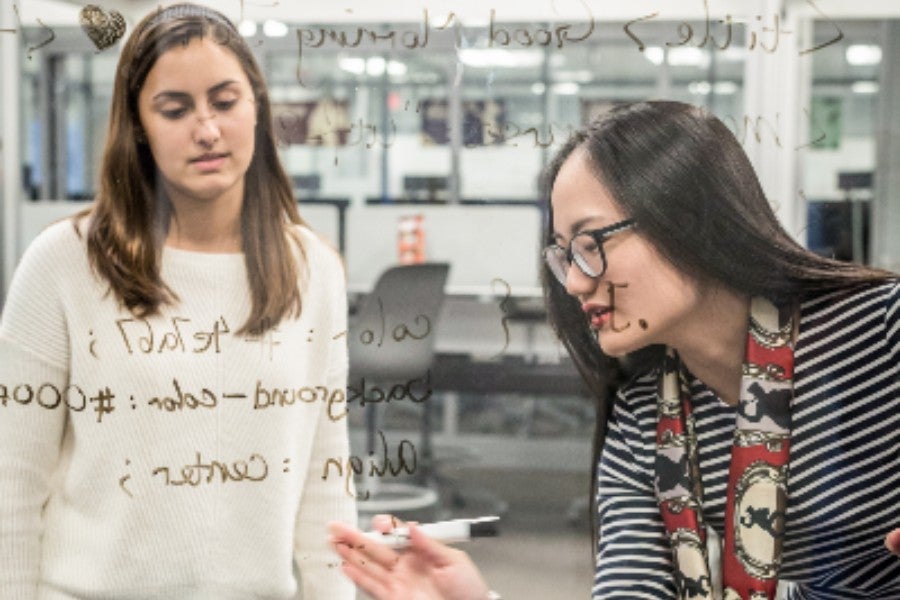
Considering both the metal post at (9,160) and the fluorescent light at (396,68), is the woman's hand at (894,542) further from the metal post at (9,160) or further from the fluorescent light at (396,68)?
the metal post at (9,160)

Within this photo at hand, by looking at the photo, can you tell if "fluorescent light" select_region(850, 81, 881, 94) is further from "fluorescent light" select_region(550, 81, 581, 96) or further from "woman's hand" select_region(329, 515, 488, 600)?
"woman's hand" select_region(329, 515, 488, 600)

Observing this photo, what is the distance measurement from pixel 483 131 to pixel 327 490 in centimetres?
38

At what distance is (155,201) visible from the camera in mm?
1011

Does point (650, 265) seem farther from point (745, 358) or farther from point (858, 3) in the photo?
point (858, 3)

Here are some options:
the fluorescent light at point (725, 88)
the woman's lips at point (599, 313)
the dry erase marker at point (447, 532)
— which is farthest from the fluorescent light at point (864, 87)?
the dry erase marker at point (447, 532)

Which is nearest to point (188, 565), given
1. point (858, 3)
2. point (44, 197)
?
point (44, 197)

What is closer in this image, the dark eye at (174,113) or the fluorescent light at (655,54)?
the dark eye at (174,113)

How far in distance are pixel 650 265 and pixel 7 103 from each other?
25.2 inches

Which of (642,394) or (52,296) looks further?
(642,394)

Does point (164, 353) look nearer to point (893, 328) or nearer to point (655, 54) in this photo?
point (655, 54)

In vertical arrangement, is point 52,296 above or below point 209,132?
below

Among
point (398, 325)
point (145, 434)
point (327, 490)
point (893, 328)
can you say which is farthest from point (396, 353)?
point (893, 328)

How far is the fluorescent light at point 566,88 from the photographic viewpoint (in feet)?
3.56

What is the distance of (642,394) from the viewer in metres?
1.14
